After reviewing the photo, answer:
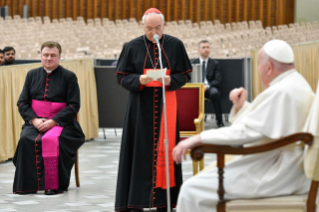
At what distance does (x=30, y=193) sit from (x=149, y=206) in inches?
54.7

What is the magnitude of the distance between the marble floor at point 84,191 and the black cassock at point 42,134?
0.17 meters

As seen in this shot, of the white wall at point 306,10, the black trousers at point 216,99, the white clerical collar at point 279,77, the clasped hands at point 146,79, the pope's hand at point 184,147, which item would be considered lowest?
the black trousers at point 216,99

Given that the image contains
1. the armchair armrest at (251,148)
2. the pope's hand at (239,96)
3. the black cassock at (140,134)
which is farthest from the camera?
the black cassock at (140,134)

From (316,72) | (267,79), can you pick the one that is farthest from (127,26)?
(267,79)

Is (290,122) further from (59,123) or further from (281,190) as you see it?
(59,123)

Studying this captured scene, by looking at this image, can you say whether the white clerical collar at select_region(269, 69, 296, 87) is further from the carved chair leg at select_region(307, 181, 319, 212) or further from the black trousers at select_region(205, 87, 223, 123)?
the black trousers at select_region(205, 87, 223, 123)

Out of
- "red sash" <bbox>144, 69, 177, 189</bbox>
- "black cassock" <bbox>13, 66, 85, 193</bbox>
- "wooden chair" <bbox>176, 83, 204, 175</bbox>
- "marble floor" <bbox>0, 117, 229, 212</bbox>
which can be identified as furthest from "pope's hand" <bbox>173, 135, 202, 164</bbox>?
"wooden chair" <bbox>176, 83, 204, 175</bbox>

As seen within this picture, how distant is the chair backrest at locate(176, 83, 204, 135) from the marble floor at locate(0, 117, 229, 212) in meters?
0.56

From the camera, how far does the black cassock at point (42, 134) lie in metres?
4.49

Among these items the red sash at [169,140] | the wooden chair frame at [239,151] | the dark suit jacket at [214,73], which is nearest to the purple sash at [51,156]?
the red sash at [169,140]

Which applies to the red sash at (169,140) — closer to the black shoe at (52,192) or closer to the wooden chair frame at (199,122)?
the wooden chair frame at (199,122)

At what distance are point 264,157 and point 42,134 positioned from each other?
8.77ft

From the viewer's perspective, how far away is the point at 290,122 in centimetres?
236

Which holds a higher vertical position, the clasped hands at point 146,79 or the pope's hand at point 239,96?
the clasped hands at point 146,79
